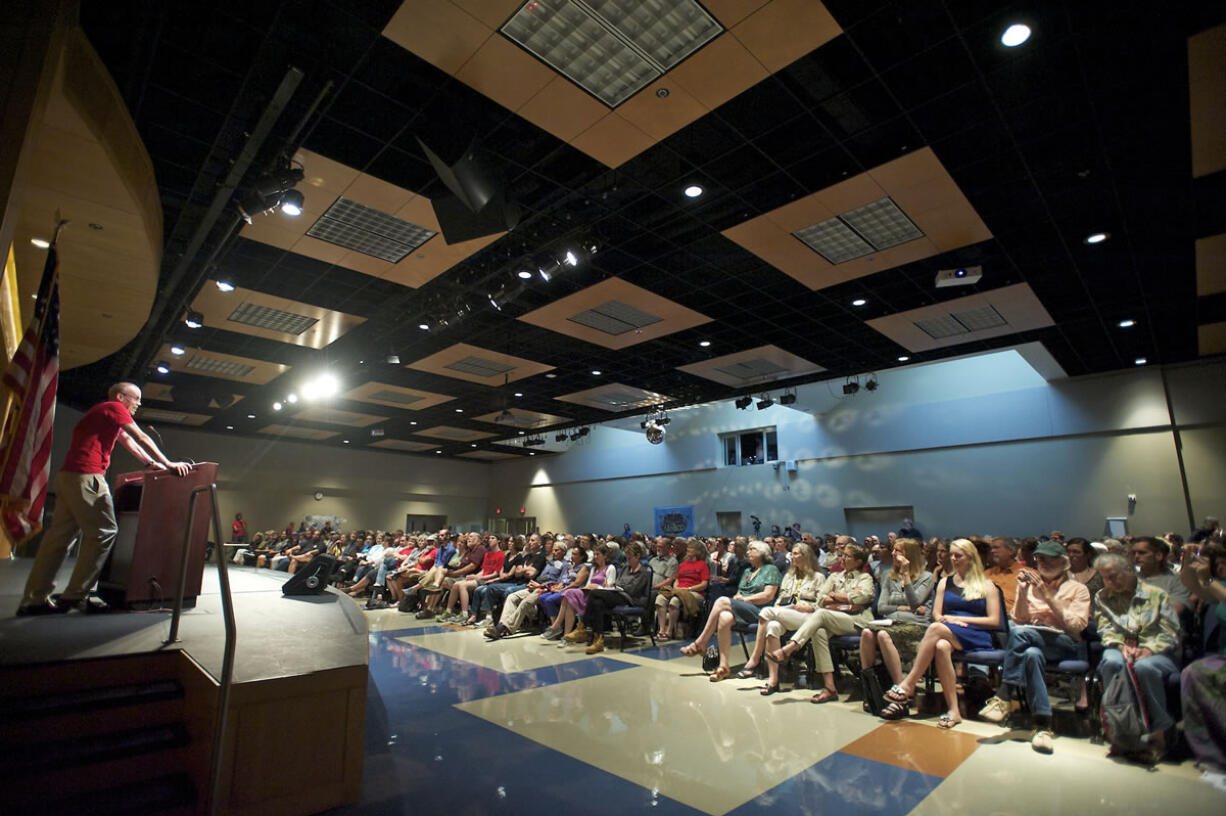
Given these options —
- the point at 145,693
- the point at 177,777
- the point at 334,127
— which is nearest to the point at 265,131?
the point at 334,127

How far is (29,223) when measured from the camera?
4359 millimetres

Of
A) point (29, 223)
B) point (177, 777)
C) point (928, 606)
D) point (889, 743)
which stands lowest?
point (889, 743)

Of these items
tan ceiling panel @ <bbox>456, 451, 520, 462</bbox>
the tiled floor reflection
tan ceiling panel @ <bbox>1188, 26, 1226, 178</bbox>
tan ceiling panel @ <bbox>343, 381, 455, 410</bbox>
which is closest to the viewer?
the tiled floor reflection

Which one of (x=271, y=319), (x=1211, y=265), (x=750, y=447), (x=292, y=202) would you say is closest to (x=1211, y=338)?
(x=1211, y=265)

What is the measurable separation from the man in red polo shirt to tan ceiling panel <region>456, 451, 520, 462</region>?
17.6 meters

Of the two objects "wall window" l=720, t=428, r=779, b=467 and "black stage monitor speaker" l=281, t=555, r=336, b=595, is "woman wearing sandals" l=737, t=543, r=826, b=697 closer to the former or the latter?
"black stage monitor speaker" l=281, t=555, r=336, b=595

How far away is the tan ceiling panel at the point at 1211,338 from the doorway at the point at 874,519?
5.37 metres

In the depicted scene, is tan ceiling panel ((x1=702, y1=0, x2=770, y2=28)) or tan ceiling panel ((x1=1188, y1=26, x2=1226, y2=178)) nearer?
tan ceiling panel ((x1=702, y1=0, x2=770, y2=28))

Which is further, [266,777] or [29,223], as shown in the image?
[29,223]

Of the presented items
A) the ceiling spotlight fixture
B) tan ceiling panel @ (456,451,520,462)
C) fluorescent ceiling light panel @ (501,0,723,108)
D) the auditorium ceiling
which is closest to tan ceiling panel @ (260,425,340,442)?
tan ceiling panel @ (456,451,520,462)

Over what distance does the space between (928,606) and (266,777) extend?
461 centimetres

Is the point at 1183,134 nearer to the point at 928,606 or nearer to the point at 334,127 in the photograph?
the point at 928,606

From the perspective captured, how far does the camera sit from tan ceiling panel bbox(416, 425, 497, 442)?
16672 mm

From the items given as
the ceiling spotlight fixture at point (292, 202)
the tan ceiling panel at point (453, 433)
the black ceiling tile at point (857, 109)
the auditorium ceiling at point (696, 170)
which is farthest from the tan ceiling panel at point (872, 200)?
the tan ceiling panel at point (453, 433)
